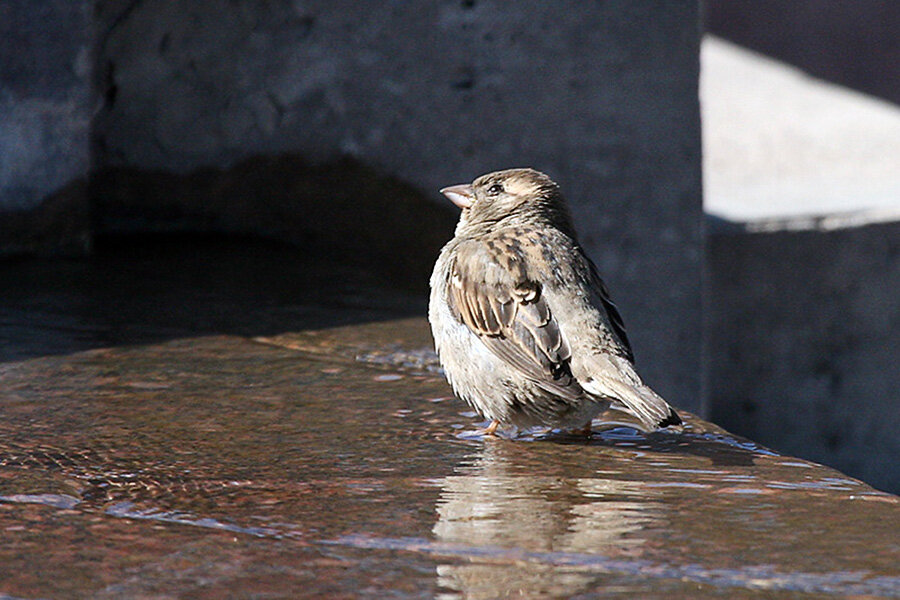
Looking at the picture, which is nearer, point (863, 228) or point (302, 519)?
point (302, 519)

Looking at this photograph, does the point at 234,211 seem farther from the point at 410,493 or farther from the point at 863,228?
the point at 410,493

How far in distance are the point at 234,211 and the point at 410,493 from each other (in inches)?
135

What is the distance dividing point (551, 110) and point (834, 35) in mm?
6768

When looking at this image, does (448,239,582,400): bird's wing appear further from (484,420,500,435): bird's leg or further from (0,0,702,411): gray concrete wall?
(0,0,702,411): gray concrete wall

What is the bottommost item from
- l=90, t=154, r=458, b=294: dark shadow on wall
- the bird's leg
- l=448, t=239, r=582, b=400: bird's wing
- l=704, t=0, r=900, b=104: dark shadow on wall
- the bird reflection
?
the bird reflection

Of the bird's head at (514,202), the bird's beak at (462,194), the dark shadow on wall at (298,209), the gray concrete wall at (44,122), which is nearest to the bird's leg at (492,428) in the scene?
the bird's head at (514,202)

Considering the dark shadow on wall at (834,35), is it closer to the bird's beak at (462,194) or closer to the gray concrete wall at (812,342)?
the gray concrete wall at (812,342)

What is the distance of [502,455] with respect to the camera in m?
3.01

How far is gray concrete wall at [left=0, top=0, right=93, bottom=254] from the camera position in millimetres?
5129

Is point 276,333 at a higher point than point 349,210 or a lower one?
lower

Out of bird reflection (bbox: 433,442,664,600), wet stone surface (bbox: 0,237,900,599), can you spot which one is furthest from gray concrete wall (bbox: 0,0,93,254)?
bird reflection (bbox: 433,442,664,600)

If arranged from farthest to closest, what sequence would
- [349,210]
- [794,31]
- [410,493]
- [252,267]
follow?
[794,31] < [349,210] < [252,267] < [410,493]

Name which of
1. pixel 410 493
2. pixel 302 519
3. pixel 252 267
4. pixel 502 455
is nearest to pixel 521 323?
pixel 502 455

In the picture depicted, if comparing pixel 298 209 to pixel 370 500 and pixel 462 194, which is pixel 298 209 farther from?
pixel 370 500
